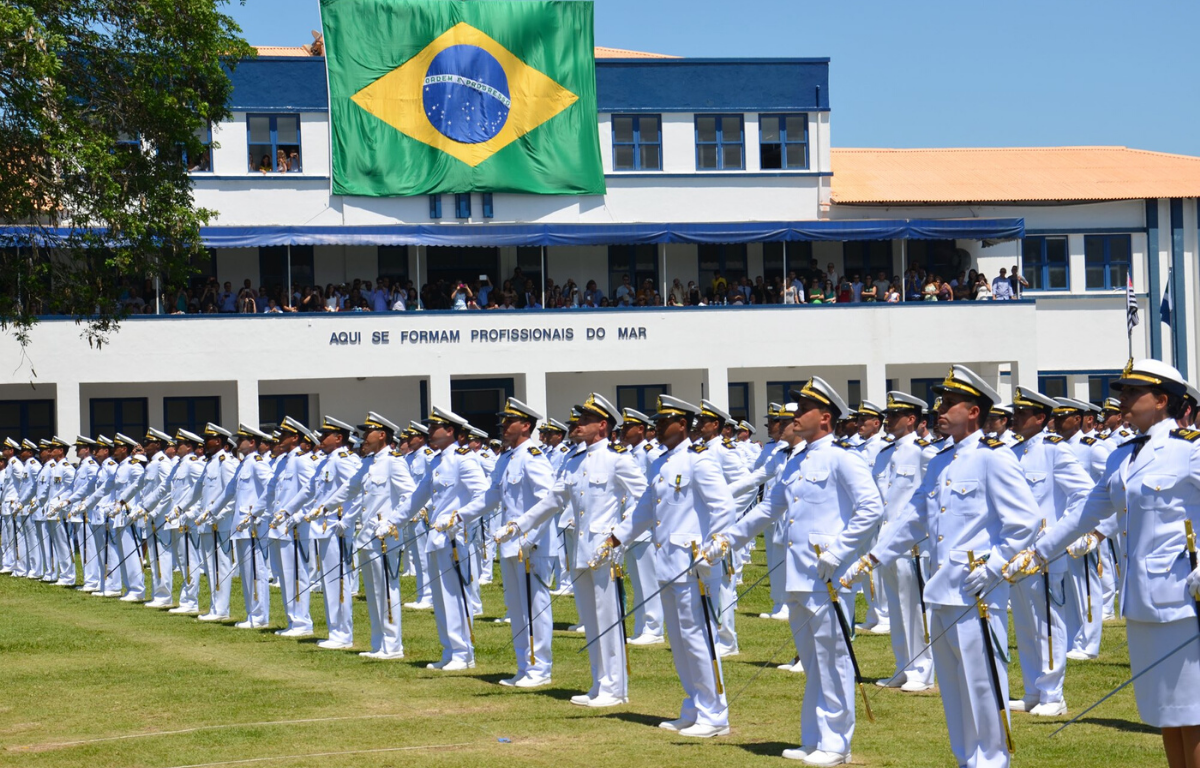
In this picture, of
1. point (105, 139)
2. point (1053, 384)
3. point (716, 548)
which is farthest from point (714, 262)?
point (716, 548)

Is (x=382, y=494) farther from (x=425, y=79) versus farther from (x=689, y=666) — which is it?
(x=425, y=79)

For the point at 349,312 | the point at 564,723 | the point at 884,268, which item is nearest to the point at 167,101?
the point at 564,723

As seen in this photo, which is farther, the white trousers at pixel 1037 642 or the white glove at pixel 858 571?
the white trousers at pixel 1037 642

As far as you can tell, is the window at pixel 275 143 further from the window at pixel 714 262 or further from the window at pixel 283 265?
the window at pixel 714 262

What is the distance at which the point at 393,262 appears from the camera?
1581 inches

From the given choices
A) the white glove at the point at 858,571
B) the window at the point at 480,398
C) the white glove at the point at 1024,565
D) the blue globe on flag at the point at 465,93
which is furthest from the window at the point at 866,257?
the white glove at the point at 1024,565

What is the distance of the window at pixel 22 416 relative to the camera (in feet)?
123

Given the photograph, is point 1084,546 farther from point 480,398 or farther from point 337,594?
point 480,398

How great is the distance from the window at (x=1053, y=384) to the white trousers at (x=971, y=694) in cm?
3495

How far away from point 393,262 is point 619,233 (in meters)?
6.11

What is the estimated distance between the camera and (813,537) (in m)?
9.59

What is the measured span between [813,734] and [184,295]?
96.2 ft

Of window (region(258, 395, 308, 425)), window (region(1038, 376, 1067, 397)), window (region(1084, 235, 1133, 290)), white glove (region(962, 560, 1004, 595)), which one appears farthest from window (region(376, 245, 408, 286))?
white glove (region(962, 560, 1004, 595))

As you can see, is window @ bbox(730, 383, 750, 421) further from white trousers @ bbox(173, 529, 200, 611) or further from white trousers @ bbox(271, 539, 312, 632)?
white trousers @ bbox(271, 539, 312, 632)
